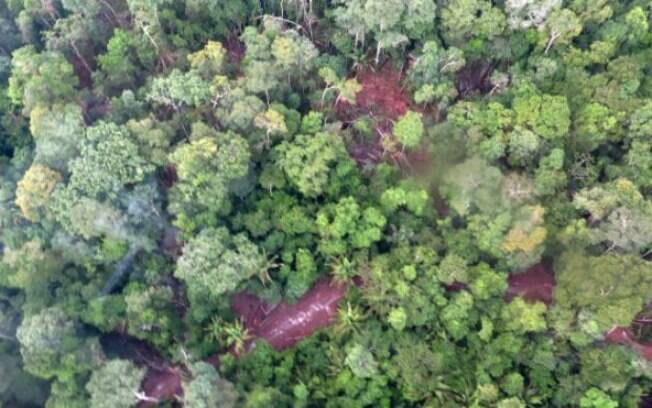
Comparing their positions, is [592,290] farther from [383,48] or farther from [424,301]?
[383,48]

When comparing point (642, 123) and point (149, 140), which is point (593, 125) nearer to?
point (642, 123)

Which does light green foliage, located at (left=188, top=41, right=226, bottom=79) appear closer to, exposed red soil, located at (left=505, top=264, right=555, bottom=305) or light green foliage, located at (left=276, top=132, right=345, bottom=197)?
light green foliage, located at (left=276, top=132, right=345, bottom=197)

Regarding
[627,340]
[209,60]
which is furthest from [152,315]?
[627,340]

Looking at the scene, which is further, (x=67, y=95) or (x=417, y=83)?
(x=417, y=83)

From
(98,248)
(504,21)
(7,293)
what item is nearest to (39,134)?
(98,248)

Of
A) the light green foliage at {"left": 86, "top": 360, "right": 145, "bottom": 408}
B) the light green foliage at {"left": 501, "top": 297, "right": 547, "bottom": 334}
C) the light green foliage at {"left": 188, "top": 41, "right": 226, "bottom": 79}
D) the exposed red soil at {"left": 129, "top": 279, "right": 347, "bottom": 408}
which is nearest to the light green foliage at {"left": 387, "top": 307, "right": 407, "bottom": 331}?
the exposed red soil at {"left": 129, "top": 279, "right": 347, "bottom": 408}

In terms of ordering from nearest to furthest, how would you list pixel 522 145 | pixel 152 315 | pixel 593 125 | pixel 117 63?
pixel 152 315, pixel 522 145, pixel 593 125, pixel 117 63

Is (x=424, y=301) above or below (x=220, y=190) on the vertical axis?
below
